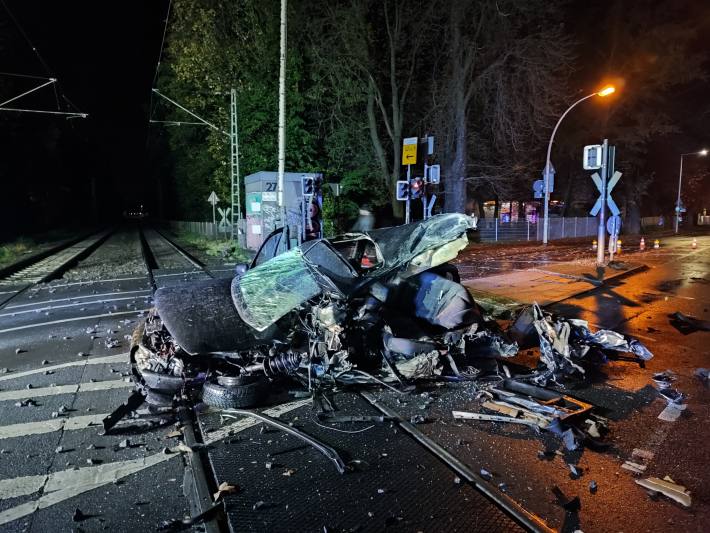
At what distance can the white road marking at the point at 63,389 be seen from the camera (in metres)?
5.13

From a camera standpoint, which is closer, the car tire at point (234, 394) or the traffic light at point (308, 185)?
the car tire at point (234, 394)

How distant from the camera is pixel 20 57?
32.4m

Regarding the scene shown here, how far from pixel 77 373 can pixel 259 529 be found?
13.5 ft

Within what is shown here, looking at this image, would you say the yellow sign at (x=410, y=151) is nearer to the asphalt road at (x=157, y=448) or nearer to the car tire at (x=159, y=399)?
the asphalt road at (x=157, y=448)

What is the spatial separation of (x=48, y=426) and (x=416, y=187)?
11408 millimetres

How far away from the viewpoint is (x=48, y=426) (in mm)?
4391

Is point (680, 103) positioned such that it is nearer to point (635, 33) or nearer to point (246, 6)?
point (635, 33)

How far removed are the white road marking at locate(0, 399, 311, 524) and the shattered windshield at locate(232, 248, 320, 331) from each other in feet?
4.81

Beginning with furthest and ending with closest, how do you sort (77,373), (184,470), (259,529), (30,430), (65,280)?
(65,280) → (77,373) → (30,430) → (184,470) → (259,529)

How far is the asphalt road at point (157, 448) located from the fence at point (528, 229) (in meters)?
24.9

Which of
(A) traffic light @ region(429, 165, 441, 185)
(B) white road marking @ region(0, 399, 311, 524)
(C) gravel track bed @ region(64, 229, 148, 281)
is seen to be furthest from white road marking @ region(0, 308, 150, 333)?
(A) traffic light @ region(429, 165, 441, 185)

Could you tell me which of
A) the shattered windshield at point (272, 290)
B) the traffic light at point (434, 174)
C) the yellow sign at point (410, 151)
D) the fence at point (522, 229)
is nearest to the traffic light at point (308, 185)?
the yellow sign at point (410, 151)

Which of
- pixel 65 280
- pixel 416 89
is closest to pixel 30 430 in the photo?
pixel 65 280

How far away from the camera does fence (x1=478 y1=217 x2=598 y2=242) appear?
32188 mm
